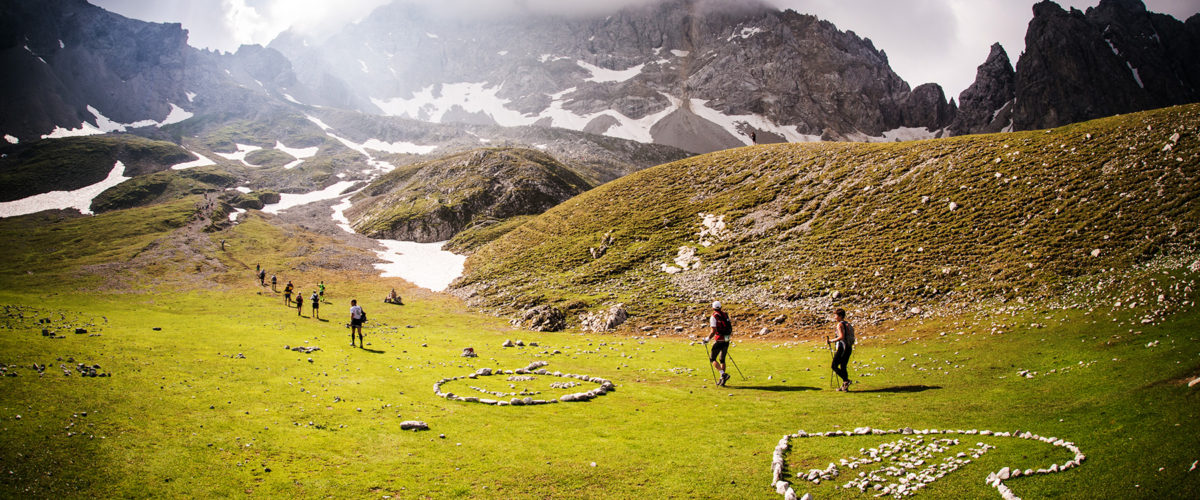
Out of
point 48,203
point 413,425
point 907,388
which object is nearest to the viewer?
point 413,425

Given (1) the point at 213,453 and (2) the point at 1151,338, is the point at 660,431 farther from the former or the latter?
(2) the point at 1151,338

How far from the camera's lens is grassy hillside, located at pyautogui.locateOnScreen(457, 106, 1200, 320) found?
35.8 meters

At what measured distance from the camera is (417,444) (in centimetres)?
1666

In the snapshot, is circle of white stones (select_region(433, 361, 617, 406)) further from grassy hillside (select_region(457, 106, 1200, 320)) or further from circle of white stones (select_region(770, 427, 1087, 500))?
grassy hillside (select_region(457, 106, 1200, 320))

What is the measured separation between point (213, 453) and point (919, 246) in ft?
168

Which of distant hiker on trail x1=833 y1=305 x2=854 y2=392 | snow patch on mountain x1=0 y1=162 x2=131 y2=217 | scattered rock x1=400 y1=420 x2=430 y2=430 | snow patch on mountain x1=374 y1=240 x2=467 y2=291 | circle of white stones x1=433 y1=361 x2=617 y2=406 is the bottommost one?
circle of white stones x1=433 y1=361 x2=617 y2=406

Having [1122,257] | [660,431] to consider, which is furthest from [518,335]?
[1122,257]

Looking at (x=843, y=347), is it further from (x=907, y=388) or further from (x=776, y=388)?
(x=776, y=388)

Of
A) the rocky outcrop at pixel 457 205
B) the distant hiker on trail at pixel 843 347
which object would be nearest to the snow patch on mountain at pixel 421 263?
the rocky outcrop at pixel 457 205

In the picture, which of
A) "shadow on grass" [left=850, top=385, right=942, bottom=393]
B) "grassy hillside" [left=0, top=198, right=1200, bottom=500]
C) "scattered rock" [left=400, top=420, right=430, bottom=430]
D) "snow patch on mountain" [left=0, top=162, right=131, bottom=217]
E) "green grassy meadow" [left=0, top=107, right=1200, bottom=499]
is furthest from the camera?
"snow patch on mountain" [left=0, top=162, right=131, bottom=217]

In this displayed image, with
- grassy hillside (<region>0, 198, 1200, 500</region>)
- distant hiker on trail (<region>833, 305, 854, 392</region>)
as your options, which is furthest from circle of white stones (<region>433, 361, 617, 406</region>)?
distant hiker on trail (<region>833, 305, 854, 392</region>)

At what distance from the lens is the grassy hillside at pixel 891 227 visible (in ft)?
117

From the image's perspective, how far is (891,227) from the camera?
5084 centimetres

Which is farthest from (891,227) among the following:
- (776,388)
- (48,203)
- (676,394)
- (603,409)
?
(48,203)
